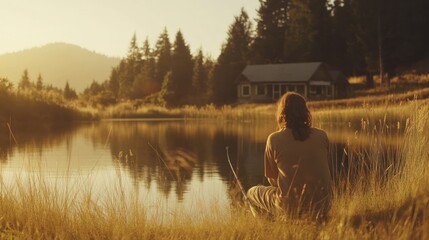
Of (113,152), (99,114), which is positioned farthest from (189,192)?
(99,114)

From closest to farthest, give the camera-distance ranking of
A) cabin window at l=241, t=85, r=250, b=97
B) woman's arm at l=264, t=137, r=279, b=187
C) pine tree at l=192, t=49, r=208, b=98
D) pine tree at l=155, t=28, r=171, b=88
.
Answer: woman's arm at l=264, t=137, r=279, b=187, cabin window at l=241, t=85, r=250, b=97, pine tree at l=192, t=49, r=208, b=98, pine tree at l=155, t=28, r=171, b=88

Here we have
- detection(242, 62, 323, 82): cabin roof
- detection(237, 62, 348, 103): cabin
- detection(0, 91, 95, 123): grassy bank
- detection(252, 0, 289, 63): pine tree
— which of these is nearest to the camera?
detection(0, 91, 95, 123): grassy bank

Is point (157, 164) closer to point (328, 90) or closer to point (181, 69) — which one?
point (328, 90)

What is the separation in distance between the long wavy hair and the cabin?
50.4m

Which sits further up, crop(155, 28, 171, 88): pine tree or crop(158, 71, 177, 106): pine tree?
crop(155, 28, 171, 88): pine tree

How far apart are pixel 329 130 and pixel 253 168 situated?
425 inches

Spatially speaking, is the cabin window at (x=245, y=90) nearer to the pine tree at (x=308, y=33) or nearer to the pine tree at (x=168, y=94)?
the pine tree at (x=308, y=33)

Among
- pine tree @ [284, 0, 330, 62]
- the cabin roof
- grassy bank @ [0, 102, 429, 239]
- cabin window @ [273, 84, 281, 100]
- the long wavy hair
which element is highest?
pine tree @ [284, 0, 330, 62]

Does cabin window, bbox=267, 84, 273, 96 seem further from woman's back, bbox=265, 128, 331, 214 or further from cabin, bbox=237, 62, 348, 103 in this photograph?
woman's back, bbox=265, 128, 331, 214

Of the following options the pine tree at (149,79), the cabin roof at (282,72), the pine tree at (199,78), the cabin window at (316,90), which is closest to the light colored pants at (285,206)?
the cabin roof at (282,72)

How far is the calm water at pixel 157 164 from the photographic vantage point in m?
8.27

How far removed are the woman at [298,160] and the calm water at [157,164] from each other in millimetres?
1245

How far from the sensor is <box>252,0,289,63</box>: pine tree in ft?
216

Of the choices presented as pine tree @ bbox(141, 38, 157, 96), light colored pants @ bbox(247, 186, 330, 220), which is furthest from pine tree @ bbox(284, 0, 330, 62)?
light colored pants @ bbox(247, 186, 330, 220)
